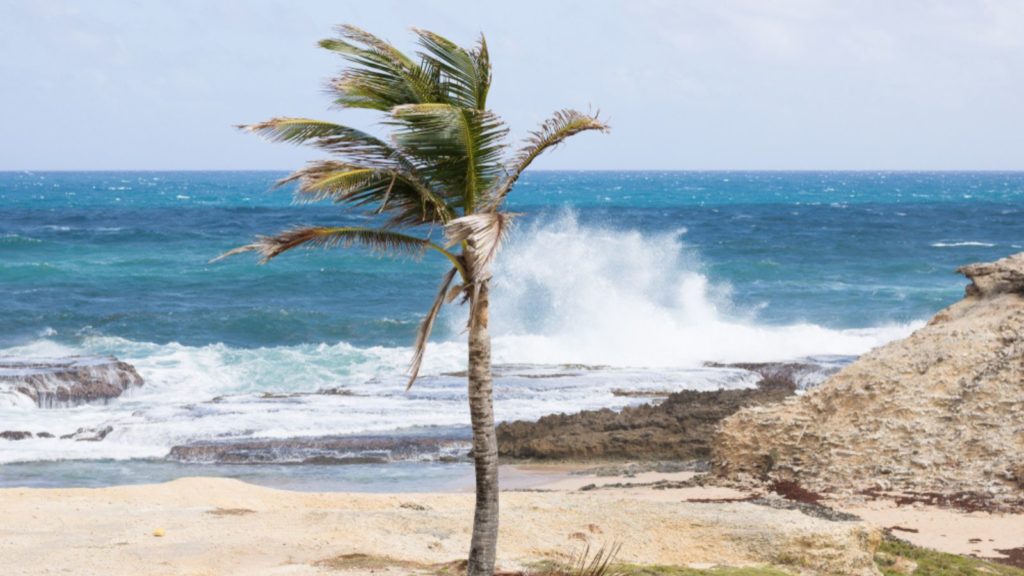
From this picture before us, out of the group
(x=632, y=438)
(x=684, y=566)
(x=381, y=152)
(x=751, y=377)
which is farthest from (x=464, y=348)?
(x=381, y=152)

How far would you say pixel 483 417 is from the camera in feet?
36.2

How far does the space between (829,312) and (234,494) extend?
Result: 31.8 metres

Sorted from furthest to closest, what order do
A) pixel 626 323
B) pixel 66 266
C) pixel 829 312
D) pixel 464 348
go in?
pixel 66 266
pixel 829 312
pixel 626 323
pixel 464 348

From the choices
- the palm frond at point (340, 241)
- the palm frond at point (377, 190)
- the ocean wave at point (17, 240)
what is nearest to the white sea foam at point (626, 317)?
the palm frond at point (377, 190)

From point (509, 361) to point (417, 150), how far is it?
25.8m

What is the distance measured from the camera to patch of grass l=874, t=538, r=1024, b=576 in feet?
47.1

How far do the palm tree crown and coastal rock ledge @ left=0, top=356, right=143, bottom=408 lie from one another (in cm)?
1956

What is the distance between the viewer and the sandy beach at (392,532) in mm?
13531

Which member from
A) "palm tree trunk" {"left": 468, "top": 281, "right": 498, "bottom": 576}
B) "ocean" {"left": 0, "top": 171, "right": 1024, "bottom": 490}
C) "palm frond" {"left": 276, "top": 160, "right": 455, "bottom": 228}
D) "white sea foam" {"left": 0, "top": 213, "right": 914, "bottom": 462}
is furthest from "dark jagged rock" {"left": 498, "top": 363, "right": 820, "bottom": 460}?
"palm frond" {"left": 276, "top": 160, "right": 455, "bottom": 228}

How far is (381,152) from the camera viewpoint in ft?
36.4

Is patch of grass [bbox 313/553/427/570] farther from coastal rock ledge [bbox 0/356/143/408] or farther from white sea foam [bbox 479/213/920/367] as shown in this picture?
white sea foam [bbox 479/213/920/367]

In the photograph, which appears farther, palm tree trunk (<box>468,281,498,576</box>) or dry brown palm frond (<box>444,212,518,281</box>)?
palm tree trunk (<box>468,281,498,576</box>)

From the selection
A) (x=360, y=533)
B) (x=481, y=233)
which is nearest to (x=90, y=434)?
(x=360, y=533)

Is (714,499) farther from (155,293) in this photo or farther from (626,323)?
(155,293)
